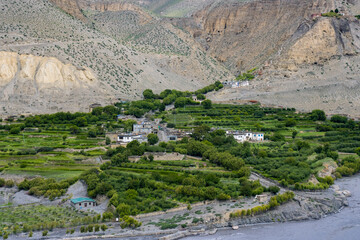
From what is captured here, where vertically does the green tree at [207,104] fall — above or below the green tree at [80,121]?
above

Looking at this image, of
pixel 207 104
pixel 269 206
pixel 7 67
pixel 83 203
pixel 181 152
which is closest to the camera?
pixel 269 206

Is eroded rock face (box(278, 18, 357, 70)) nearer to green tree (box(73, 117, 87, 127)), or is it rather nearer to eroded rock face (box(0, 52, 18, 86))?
green tree (box(73, 117, 87, 127))

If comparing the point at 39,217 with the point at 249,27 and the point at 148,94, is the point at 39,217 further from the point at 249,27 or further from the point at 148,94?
the point at 249,27

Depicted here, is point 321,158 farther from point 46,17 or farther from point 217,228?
point 46,17

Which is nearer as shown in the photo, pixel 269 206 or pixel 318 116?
pixel 269 206

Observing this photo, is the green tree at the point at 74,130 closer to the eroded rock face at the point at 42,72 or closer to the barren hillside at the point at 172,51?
the barren hillside at the point at 172,51

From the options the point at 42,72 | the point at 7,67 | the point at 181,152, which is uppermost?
the point at 7,67

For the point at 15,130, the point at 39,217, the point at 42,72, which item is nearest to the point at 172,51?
the point at 42,72

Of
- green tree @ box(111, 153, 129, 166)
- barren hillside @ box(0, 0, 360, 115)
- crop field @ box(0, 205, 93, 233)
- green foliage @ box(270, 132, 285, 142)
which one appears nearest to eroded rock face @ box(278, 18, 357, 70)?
barren hillside @ box(0, 0, 360, 115)

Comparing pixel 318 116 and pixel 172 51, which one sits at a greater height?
pixel 172 51

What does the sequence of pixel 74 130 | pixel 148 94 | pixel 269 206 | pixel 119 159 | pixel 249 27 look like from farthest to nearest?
pixel 249 27
pixel 148 94
pixel 74 130
pixel 119 159
pixel 269 206

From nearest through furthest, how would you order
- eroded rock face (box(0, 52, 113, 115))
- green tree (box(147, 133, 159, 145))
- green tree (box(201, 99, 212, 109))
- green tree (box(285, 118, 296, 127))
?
green tree (box(147, 133, 159, 145)), green tree (box(285, 118, 296, 127)), eroded rock face (box(0, 52, 113, 115)), green tree (box(201, 99, 212, 109))

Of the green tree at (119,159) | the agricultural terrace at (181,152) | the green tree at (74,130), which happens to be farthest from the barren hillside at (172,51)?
the green tree at (119,159)

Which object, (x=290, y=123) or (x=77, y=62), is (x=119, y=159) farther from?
(x=77, y=62)
